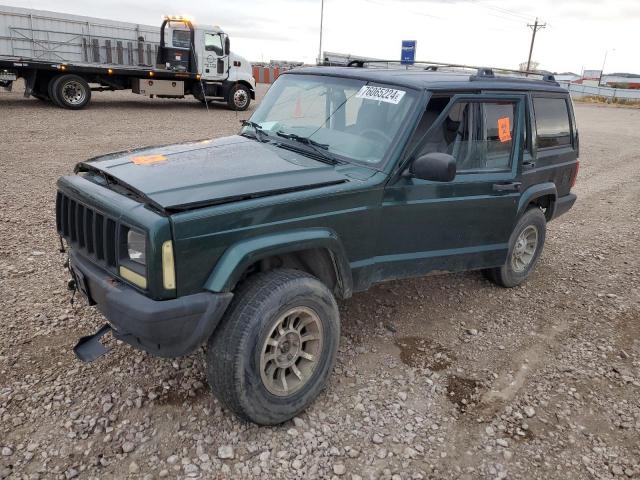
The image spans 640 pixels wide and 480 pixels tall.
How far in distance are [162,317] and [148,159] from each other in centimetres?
124

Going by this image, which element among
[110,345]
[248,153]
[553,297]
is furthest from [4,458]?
[553,297]

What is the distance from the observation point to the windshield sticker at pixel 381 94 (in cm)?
355

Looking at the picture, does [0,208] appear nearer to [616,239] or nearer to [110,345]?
[110,345]

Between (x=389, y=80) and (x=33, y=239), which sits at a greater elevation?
(x=389, y=80)

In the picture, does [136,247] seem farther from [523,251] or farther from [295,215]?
[523,251]

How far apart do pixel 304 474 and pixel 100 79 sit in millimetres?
16082

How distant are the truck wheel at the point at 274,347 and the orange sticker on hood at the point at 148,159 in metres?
1.03

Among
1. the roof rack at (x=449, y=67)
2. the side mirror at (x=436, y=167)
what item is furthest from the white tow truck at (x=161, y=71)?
the side mirror at (x=436, y=167)

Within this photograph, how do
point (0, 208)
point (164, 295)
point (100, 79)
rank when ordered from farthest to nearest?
1. point (100, 79)
2. point (0, 208)
3. point (164, 295)

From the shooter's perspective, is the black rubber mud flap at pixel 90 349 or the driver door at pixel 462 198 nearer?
the black rubber mud flap at pixel 90 349

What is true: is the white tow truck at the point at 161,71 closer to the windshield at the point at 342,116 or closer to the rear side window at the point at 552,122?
the windshield at the point at 342,116

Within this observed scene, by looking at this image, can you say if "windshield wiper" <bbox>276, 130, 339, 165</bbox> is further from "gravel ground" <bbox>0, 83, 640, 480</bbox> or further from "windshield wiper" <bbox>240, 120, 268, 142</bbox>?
"gravel ground" <bbox>0, 83, 640, 480</bbox>

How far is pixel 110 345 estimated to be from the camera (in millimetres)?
3627

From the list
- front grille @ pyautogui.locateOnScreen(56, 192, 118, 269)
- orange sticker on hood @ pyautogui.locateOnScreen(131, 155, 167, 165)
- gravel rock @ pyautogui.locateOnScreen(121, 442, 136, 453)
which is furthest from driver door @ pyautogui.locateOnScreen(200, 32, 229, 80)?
gravel rock @ pyautogui.locateOnScreen(121, 442, 136, 453)
